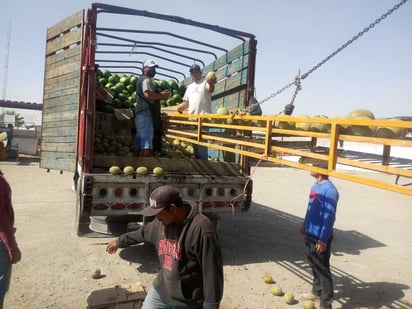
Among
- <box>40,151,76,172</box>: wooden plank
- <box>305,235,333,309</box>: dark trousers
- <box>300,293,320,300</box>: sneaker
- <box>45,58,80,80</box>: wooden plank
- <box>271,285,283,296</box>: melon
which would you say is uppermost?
<box>45,58,80,80</box>: wooden plank

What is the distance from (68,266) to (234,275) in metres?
2.33

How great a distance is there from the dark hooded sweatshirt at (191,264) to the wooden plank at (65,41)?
3.73 meters

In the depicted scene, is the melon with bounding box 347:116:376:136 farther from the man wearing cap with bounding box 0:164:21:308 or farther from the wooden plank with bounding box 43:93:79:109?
the wooden plank with bounding box 43:93:79:109

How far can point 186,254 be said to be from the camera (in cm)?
258

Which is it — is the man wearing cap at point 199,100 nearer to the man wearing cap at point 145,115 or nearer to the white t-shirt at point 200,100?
the white t-shirt at point 200,100

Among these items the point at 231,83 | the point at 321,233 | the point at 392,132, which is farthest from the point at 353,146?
the point at 231,83

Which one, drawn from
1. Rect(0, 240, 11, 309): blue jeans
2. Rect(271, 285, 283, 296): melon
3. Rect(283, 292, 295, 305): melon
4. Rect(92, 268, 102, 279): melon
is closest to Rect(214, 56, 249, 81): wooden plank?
Rect(271, 285, 283, 296): melon

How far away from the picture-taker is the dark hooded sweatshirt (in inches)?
96.2

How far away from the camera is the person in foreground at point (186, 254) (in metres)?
2.45

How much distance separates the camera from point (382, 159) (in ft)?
8.52

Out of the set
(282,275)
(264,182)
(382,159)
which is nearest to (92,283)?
(282,275)

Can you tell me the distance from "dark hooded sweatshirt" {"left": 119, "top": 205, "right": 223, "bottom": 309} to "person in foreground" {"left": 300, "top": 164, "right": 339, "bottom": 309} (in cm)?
214

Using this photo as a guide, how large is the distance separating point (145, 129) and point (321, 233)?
3.05 metres

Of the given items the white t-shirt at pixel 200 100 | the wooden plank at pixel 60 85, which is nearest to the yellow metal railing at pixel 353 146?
the white t-shirt at pixel 200 100
